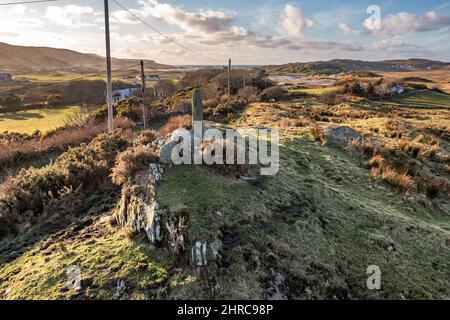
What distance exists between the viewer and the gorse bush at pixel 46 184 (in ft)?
21.6

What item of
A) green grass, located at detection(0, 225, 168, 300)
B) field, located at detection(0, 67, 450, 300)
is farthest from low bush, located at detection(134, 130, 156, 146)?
green grass, located at detection(0, 225, 168, 300)

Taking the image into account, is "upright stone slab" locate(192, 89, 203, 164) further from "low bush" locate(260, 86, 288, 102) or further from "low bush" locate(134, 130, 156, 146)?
"low bush" locate(260, 86, 288, 102)

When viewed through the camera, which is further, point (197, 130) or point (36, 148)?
point (36, 148)

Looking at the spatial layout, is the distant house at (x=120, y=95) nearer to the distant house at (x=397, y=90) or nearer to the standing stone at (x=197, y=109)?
the standing stone at (x=197, y=109)

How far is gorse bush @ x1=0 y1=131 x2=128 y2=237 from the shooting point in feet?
21.6

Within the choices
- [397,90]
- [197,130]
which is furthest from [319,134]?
[397,90]

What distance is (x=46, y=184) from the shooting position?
7.41 meters

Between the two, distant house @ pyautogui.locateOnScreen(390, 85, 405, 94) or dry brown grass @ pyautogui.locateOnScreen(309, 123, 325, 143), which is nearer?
dry brown grass @ pyautogui.locateOnScreen(309, 123, 325, 143)

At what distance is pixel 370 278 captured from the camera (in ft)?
15.4

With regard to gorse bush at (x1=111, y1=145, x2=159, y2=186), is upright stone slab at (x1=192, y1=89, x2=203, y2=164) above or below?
above

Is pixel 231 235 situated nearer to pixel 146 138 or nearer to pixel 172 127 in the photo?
pixel 146 138

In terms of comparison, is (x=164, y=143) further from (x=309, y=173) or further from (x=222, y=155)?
(x=309, y=173)
